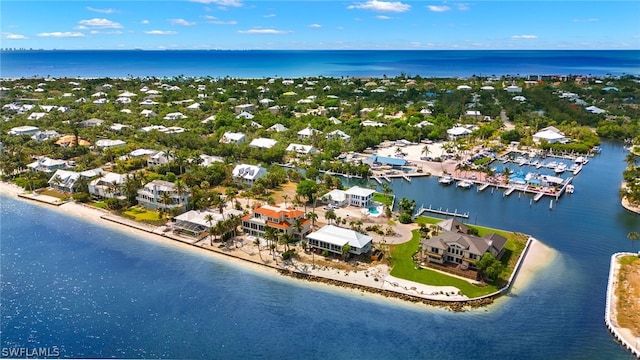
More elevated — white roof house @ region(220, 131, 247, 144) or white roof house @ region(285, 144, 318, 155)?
white roof house @ region(220, 131, 247, 144)

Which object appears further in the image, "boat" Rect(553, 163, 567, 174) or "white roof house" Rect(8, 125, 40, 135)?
"white roof house" Rect(8, 125, 40, 135)

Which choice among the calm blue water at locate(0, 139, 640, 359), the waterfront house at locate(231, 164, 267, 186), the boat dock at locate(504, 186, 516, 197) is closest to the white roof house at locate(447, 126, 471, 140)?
the boat dock at locate(504, 186, 516, 197)

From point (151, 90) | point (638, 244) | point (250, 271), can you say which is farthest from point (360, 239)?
point (151, 90)

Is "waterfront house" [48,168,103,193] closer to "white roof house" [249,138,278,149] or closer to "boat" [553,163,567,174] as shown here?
"white roof house" [249,138,278,149]

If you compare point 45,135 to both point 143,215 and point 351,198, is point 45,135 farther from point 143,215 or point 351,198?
point 351,198

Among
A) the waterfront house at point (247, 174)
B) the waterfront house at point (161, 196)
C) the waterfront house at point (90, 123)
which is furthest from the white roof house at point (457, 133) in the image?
the waterfront house at point (90, 123)

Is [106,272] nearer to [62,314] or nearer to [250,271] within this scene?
[62,314]
